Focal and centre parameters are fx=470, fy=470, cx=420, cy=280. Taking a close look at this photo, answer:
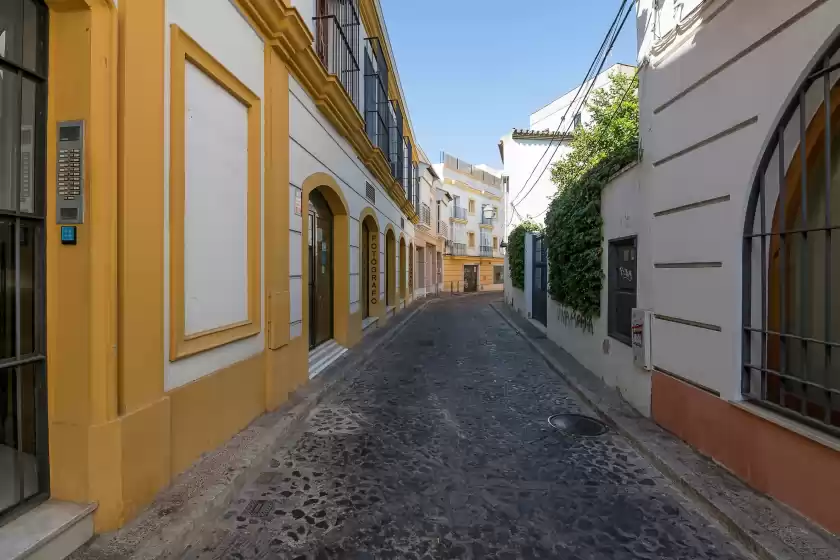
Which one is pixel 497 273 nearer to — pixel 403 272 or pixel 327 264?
pixel 403 272

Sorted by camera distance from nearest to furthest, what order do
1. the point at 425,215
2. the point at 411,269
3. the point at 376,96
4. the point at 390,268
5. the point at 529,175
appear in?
the point at 376,96 → the point at 390,268 → the point at 529,175 → the point at 411,269 → the point at 425,215

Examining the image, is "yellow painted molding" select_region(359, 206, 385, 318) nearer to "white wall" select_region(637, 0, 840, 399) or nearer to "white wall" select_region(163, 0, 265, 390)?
"white wall" select_region(163, 0, 265, 390)

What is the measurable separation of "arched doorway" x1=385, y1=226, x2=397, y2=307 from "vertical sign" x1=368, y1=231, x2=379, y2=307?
1921mm

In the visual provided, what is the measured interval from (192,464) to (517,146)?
19.9 meters

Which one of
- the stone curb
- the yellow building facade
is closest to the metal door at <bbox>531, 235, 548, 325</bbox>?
the yellow building facade

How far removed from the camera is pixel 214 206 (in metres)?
4.05

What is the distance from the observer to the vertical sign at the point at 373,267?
12430 millimetres

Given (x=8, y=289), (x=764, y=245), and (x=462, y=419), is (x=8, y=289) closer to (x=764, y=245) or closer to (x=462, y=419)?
(x=462, y=419)

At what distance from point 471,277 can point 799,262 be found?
132 ft

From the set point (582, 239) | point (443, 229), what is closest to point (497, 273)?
point (443, 229)

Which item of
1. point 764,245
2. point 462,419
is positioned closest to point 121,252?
point 462,419

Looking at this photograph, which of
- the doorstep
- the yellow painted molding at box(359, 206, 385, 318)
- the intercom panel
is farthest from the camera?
the yellow painted molding at box(359, 206, 385, 318)

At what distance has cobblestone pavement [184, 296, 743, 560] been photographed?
2738mm

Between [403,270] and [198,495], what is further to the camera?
[403,270]
